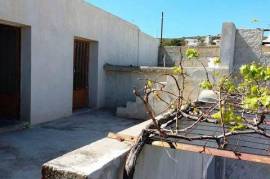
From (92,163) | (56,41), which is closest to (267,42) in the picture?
(56,41)

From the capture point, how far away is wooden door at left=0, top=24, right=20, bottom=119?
28.9 ft

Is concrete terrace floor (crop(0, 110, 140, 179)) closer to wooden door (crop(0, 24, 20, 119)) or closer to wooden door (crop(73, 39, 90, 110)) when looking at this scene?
wooden door (crop(73, 39, 90, 110))

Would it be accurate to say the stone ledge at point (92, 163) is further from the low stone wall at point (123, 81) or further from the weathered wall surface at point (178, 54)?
the weathered wall surface at point (178, 54)

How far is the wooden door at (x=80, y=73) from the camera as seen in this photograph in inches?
438

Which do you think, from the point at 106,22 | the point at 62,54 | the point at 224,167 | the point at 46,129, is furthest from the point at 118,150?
the point at 106,22

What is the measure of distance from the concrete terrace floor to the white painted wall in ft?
1.98

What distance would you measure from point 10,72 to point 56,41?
58.4 inches

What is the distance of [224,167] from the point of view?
4.64 meters

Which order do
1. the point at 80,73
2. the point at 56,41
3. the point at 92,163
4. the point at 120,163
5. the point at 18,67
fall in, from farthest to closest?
1. the point at 80,73
2. the point at 56,41
3. the point at 18,67
4. the point at 120,163
5. the point at 92,163

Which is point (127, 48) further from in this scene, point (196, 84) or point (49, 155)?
point (49, 155)

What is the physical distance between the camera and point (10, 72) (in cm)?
908

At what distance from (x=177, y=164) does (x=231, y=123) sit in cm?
62

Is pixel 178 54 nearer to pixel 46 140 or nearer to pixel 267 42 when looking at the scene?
pixel 267 42

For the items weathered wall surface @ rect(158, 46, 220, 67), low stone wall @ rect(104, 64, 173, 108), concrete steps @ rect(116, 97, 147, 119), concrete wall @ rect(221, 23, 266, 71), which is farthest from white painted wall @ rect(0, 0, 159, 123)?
weathered wall surface @ rect(158, 46, 220, 67)
